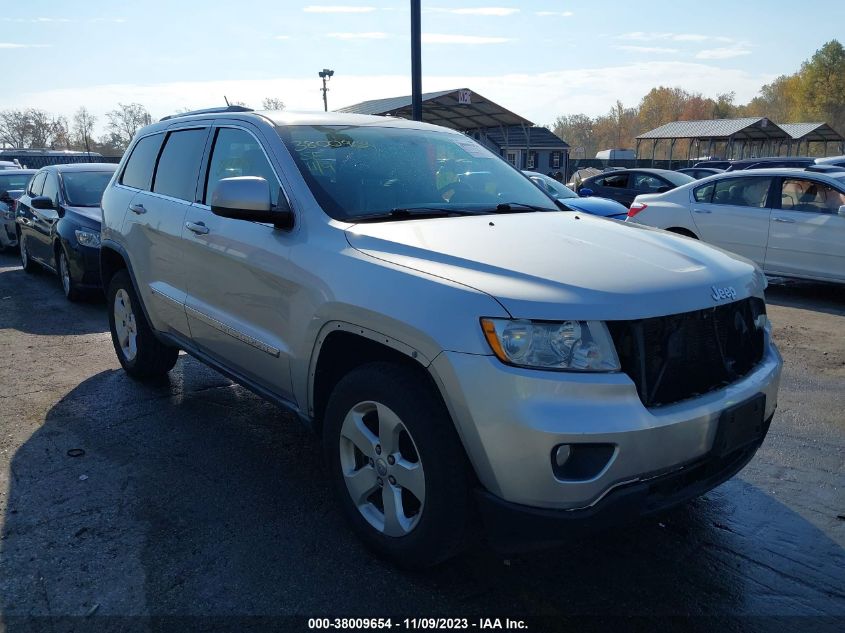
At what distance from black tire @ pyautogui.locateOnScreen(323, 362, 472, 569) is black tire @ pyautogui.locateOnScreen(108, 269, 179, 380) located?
2.74 metres

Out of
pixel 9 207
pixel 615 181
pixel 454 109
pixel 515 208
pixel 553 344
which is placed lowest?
pixel 9 207

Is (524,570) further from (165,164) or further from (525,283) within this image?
(165,164)

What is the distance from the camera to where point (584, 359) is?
91.5 inches

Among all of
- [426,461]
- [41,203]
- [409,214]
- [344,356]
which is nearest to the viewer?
[426,461]

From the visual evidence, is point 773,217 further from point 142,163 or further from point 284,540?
point 284,540

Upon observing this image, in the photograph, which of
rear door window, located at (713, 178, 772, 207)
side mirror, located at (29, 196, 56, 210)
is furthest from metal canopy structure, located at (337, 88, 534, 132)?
side mirror, located at (29, 196, 56, 210)

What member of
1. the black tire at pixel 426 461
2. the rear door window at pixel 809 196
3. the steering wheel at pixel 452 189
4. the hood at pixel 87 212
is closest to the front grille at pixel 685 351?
the black tire at pixel 426 461

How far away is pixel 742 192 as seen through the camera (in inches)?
365

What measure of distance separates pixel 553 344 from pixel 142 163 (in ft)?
12.6

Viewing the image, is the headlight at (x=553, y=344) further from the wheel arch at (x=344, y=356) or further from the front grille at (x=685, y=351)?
the wheel arch at (x=344, y=356)

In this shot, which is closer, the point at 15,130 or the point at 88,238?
the point at 88,238

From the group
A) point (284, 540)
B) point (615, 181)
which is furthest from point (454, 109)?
point (284, 540)

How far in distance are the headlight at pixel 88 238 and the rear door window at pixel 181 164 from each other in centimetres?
368

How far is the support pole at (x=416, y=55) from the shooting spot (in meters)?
11.4
